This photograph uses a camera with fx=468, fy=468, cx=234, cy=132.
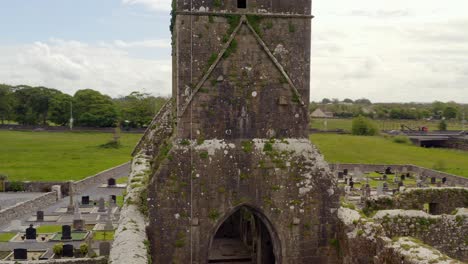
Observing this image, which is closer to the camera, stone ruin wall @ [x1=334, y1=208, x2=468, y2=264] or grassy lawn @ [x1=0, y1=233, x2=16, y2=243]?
stone ruin wall @ [x1=334, y1=208, x2=468, y2=264]

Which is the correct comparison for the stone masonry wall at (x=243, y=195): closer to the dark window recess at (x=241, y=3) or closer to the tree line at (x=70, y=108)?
the dark window recess at (x=241, y=3)

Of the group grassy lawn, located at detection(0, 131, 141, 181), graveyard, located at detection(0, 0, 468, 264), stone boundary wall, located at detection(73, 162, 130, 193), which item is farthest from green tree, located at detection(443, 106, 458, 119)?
graveyard, located at detection(0, 0, 468, 264)

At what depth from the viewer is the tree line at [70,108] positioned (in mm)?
90812

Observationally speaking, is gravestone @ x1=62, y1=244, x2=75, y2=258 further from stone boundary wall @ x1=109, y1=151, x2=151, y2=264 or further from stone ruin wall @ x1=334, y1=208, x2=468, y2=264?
stone ruin wall @ x1=334, y1=208, x2=468, y2=264

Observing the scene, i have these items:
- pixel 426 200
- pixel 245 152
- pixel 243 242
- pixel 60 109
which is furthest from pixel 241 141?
pixel 60 109

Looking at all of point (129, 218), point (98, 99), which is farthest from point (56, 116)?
point (129, 218)

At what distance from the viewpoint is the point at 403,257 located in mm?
10500

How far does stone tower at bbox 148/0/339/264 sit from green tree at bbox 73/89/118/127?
8046cm

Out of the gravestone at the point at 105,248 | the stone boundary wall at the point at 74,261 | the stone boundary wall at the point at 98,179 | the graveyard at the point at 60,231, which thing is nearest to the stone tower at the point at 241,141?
the stone boundary wall at the point at 74,261

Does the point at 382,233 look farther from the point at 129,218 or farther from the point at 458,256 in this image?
the point at 129,218

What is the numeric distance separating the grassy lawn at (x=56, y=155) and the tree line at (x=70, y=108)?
260 inches

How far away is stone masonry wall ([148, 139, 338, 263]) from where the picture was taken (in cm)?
1222

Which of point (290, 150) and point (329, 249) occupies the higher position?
point (290, 150)

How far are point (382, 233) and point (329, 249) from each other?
1.70 metres
